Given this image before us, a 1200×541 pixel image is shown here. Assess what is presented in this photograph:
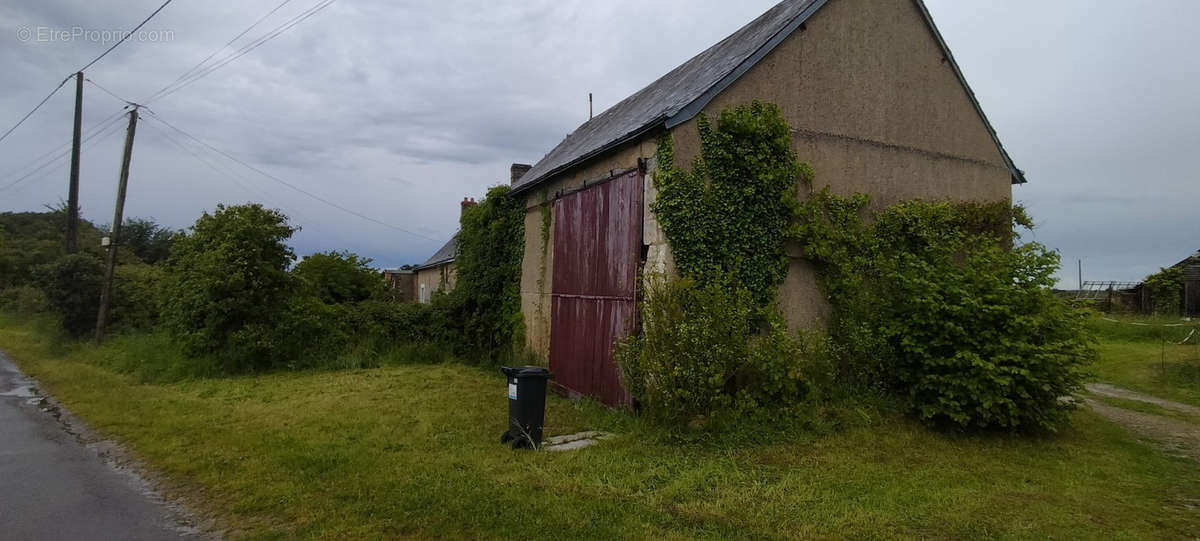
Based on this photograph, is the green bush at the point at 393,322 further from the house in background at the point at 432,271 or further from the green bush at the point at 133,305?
the house in background at the point at 432,271

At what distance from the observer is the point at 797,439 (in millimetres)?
7770

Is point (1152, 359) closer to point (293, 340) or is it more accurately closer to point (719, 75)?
point (719, 75)

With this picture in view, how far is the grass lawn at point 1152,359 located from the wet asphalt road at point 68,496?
1169 centimetres

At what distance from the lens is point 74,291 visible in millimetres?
18938

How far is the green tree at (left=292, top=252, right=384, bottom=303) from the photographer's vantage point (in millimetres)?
20219

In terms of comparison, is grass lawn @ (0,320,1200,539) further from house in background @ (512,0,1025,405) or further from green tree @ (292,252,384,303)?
green tree @ (292,252,384,303)

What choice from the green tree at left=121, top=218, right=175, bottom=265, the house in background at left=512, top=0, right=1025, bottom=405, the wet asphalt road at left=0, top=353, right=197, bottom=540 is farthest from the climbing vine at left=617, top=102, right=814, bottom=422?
the green tree at left=121, top=218, right=175, bottom=265

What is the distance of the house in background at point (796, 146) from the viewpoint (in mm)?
9469

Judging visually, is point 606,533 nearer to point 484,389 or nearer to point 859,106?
point 484,389

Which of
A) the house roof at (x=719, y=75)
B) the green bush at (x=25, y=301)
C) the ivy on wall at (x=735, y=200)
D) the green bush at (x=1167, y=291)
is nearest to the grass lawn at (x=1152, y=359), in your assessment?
the green bush at (x=1167, y=291)

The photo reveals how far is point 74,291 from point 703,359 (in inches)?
785

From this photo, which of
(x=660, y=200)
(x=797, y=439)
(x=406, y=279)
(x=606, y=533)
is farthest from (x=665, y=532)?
(x=406, y=279)

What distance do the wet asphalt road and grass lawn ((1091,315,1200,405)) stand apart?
11.7 m

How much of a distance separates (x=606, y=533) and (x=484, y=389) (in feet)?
23.2
